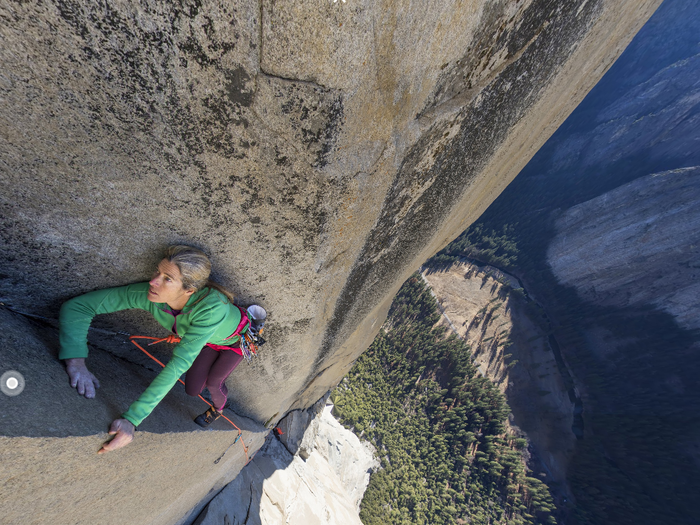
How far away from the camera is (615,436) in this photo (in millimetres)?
13336

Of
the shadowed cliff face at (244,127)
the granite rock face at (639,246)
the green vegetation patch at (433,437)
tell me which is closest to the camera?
the shadowed cliff face at (244,127)

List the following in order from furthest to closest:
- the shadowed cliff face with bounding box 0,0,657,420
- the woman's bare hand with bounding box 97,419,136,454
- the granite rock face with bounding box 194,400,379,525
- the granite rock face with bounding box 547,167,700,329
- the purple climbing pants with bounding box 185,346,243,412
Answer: the granite rock face with bounding box 547,167,700,329 < the granite rock face with bounding box 194,400,379,525 < the purple climbing pants with bounding box 185,346,243,412 < the woman's bare hand with bounding box 97,419,136,454 < the shadowed cliff face with bounding box 0,0,657,420

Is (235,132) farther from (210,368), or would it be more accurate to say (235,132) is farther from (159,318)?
(210,368)

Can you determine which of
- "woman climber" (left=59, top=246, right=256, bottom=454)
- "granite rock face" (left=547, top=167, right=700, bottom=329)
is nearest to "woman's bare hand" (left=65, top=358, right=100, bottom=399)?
"woman climber" (left=59, top=246, right=256, bottom=454)

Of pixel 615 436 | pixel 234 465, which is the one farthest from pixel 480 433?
pixel 234 465

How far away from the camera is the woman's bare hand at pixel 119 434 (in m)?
1.35

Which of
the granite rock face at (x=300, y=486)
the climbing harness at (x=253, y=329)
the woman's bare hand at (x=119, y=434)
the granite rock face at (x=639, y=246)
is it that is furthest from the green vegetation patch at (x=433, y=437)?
the woman's bare hand at (x=119, y=434)

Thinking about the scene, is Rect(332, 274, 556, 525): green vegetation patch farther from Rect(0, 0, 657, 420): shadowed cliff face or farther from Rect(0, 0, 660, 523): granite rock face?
Rect(0, 0, 657, 420): shadowed cliff face

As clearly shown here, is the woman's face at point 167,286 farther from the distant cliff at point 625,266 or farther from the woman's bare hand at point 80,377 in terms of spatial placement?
the distant cliff at point 625,266

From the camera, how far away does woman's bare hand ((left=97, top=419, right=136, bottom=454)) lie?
1348 mm

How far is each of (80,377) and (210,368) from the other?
818mm

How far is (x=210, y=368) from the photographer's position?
212 cm

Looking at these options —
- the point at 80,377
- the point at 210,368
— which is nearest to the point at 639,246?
the point at 210,368

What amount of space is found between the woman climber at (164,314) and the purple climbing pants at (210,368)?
42cm
